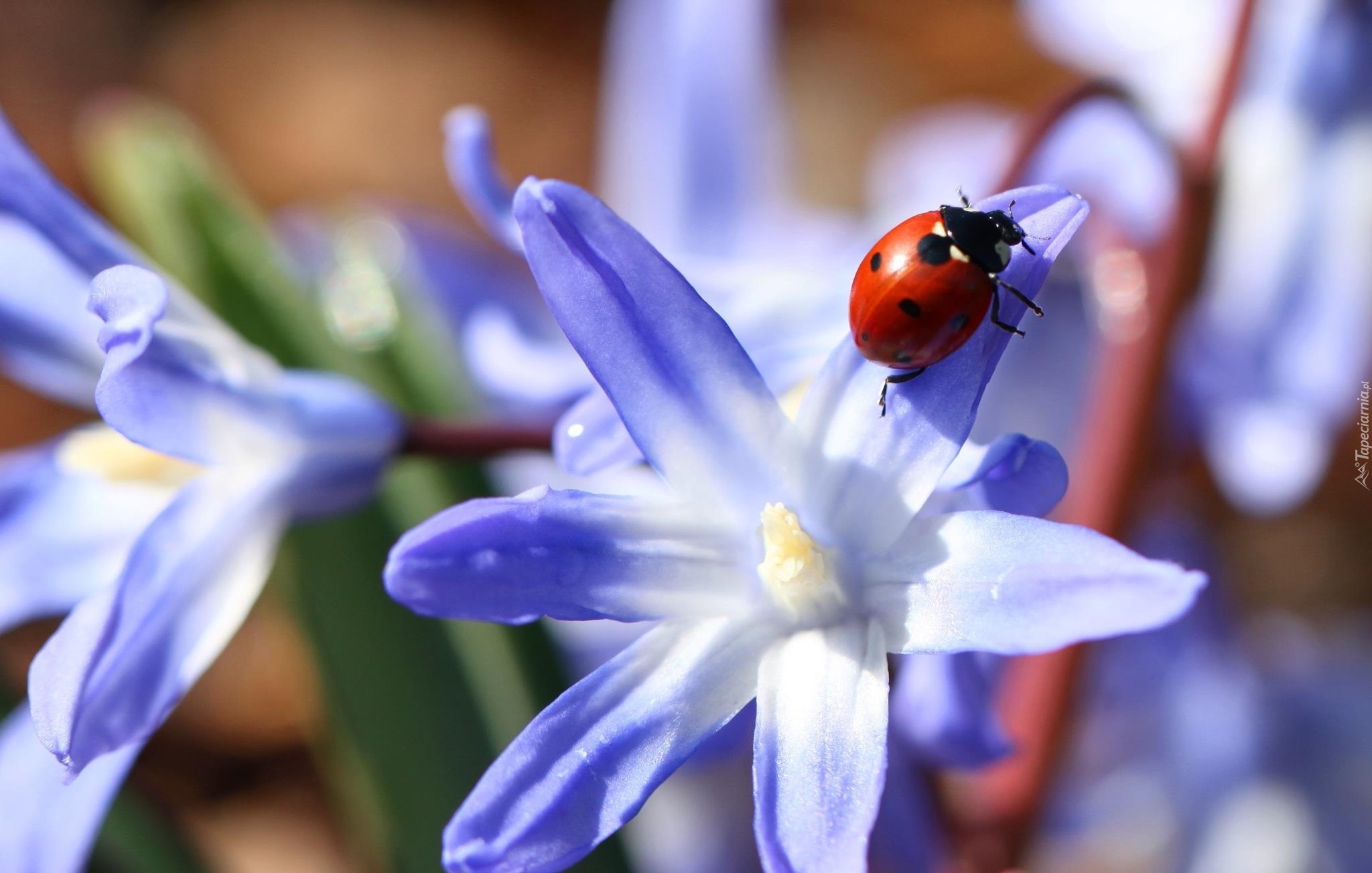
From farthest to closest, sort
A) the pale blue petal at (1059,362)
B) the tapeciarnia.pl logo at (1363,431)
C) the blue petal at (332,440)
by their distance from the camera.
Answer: the pale blue petal at (1059,362)
the tapeciarnia.pl logo at (1363,431)
the blue petal at (332,440)

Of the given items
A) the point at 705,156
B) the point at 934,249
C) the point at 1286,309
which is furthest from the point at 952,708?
the point at 705,156

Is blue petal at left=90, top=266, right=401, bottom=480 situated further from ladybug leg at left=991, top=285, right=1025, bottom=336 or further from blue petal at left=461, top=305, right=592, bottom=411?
ladybug leg at left=991, top=285, right=1025, bottom=336

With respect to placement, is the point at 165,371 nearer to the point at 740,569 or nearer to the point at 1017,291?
the point at 740,569

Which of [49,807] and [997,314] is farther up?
[997,314]

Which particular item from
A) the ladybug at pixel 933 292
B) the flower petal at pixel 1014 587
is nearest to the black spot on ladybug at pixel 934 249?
the ladybug at pixel 933 292

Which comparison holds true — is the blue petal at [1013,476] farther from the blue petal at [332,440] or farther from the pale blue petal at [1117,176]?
the pale blue petal at [1117,176]

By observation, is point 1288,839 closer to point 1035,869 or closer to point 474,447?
point 1035,869
